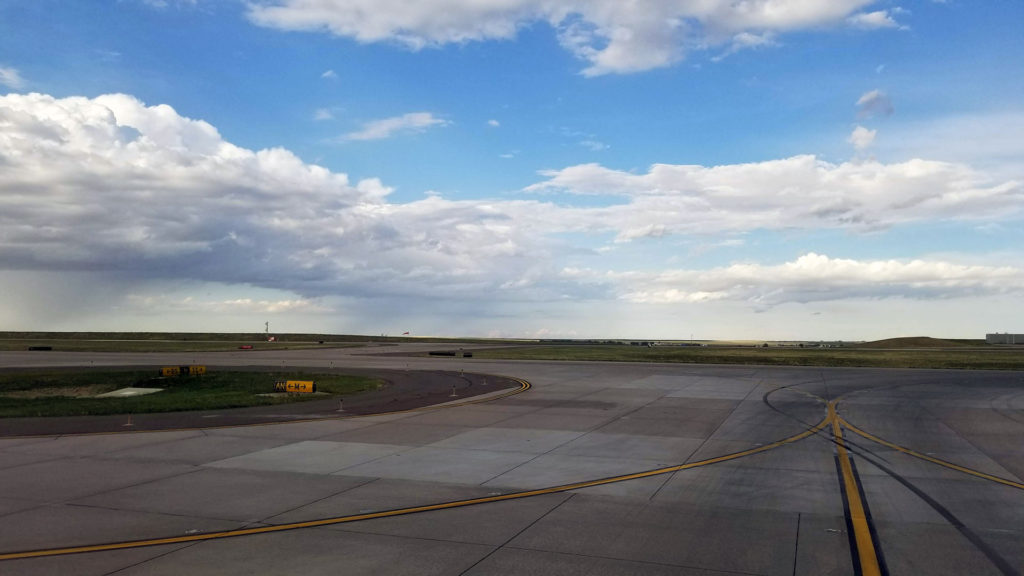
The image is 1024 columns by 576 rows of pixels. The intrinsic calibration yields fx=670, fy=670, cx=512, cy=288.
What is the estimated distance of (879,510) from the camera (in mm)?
13547

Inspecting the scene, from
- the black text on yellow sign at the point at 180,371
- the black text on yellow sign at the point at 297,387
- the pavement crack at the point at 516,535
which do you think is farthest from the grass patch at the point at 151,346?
the pavement crack at the point at 516,535

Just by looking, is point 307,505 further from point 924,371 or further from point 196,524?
point 924,371

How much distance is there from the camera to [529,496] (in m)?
14.7

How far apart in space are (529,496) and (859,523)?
21.3ft

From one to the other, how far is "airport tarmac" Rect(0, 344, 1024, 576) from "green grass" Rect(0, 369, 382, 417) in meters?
8.66

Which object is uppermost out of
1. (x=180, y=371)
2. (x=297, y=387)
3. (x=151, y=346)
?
(x=151, y=346)

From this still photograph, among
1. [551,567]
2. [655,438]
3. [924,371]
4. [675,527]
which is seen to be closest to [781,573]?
[675,527]

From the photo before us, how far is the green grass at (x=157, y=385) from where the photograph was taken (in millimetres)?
31266

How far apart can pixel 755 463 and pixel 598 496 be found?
6.05 meters

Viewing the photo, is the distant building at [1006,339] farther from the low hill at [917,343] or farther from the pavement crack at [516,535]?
the pavement crack at [516,535]

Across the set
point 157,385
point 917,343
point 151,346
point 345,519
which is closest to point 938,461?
point 345,519

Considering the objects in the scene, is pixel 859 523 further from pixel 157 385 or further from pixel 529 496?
pixel 157 385

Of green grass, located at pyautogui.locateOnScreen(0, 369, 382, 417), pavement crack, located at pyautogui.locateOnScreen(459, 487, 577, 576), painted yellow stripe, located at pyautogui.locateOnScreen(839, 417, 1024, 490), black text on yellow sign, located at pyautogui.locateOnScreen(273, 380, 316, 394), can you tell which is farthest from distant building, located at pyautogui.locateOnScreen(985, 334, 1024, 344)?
pavement crack, located at pyautogui.locateOnScreen(459, 487, 577, 576)

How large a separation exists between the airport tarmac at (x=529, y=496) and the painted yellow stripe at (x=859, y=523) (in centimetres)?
6
